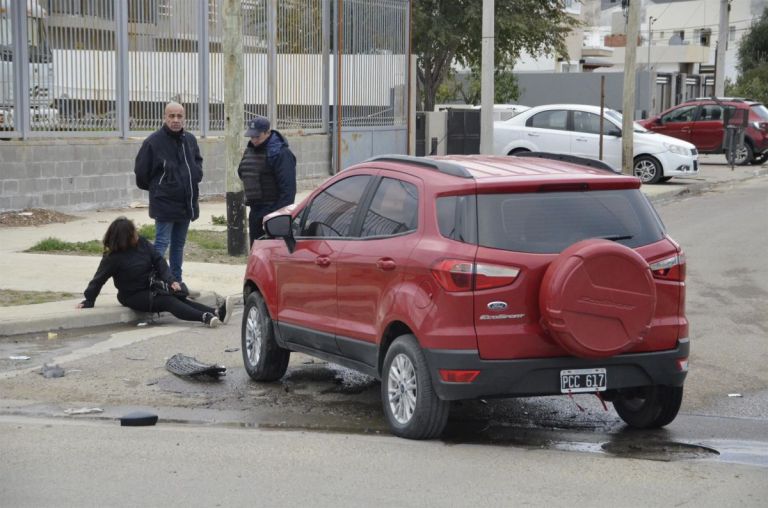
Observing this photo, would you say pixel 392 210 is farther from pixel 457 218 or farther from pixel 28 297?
pixel 28 297

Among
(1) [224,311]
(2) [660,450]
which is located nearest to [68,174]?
(1) [224,311]

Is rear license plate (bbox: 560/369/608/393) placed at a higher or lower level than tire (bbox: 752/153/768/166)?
higher

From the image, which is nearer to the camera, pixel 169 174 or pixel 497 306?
pixel 497 306

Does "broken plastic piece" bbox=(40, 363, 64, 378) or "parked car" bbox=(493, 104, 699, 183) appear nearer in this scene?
"broken plastic piece" bbox=(40, 363, 64, 378)

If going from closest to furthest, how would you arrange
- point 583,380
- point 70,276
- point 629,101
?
point 583,380, point 70,276, point 629,101

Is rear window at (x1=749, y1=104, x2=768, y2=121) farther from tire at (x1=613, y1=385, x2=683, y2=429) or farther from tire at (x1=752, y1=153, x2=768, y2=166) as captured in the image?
tire at (x1=613, y1=385, x2=683, y2=429)

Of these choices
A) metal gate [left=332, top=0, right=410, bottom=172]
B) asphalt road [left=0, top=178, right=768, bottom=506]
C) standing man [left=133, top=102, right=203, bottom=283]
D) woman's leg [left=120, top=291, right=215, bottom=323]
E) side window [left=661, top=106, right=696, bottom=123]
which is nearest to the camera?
asphalt road [left=0, top=178, right=768, bottom=506]

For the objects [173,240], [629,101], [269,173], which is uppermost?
A: [629,101]

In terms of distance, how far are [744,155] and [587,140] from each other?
9.24 meters

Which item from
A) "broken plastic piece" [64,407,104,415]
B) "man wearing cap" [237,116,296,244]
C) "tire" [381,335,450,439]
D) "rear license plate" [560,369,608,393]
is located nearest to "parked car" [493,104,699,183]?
"man wearing cap" [237,116,296,244]

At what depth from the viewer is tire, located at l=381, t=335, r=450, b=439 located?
22.4 feet

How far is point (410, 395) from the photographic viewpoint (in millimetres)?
6984

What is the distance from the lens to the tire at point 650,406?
733 centimetres

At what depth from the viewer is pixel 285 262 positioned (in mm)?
8469
